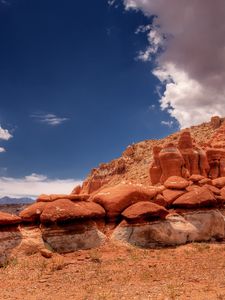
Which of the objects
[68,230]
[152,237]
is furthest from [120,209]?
[68,230]

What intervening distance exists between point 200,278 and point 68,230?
6178 millimetres

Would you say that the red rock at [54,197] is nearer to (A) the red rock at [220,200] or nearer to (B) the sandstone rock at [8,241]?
(B) the sandstone rock at [8,241]

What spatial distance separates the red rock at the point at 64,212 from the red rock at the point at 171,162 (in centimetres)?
1769

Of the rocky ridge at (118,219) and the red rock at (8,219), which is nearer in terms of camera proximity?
the red rock at (8,219)

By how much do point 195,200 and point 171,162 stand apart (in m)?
14.1

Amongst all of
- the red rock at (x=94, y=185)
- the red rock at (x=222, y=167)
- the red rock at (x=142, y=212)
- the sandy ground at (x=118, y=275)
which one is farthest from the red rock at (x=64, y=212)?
the red rock at (x=94, y=185)

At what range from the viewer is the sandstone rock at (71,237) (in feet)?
50.6

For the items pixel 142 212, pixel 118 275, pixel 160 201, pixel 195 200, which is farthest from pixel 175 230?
pixel 118 275

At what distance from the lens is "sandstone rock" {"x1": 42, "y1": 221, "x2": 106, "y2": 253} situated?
607 inches

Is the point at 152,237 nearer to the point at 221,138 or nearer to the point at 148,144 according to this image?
the point at 221,138

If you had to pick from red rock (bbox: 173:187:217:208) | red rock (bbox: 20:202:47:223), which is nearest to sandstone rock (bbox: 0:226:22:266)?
red rock (bbox: 20:202:47:223)

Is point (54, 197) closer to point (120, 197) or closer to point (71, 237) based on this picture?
point (71, 237)

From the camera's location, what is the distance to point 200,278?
12.4 meters

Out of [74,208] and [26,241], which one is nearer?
[26,241]
